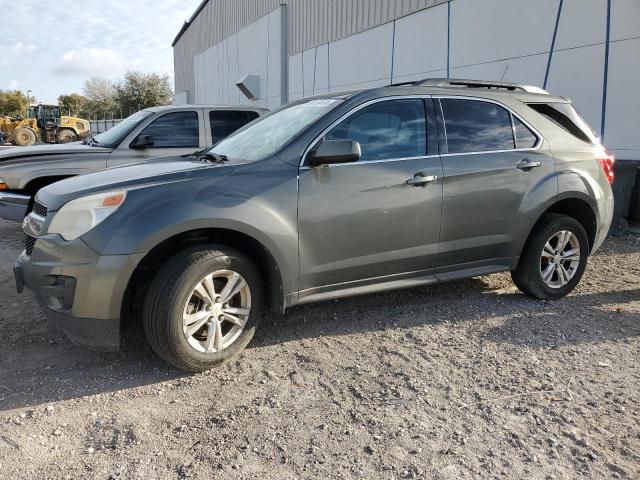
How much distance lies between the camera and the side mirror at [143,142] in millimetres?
6715

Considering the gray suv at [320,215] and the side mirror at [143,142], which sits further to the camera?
the side mirror at [143,142]

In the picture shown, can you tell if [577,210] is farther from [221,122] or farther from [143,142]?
[143,142]

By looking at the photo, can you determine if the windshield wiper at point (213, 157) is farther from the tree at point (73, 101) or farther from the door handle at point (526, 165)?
the tree at point (73, 101)

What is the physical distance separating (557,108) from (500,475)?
11.5 feet

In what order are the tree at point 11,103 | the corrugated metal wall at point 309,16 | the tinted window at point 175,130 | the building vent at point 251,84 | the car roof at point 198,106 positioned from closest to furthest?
the tinted window at point 175,130 < the car roof at point 198,106 < the corrugated metal wall at point 309,16 < the building vent at point 251,84 < the tree at point 11,103

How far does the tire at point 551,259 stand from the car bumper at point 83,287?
3248 millimetres

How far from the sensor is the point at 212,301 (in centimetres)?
327

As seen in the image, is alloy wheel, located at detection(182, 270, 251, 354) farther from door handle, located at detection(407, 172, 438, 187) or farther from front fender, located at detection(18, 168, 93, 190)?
front fender, located at detection(18, 168, 93, 190)

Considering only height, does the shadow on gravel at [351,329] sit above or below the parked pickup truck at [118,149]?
below

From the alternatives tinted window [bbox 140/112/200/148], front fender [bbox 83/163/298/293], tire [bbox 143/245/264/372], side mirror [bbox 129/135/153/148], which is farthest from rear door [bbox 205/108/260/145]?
tire [bbox 143/245/264/372]

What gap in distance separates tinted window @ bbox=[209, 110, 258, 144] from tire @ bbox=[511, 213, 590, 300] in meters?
4.35

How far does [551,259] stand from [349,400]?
260 cm

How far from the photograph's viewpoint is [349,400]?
3.01m

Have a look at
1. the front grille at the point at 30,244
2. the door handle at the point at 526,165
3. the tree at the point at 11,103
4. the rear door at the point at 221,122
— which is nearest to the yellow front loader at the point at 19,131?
the rear door at the point at 221,122
